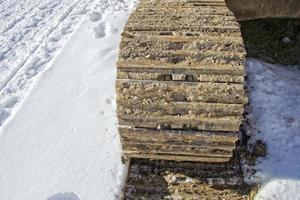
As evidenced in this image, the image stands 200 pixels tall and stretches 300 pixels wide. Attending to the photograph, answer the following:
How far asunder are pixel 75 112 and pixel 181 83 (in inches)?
62.3

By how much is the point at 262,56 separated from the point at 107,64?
1.71 meters

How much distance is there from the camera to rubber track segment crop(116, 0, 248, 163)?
3143 millimetres

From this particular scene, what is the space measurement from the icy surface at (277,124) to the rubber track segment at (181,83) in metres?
0.38

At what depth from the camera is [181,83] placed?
125 inches

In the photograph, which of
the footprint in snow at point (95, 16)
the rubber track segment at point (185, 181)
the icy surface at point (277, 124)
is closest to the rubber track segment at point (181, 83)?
the rubber track segment at point (185, 181)

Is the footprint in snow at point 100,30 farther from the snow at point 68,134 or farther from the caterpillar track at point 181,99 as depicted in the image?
the caterpillar track at point 181,99

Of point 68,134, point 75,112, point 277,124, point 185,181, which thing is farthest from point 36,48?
point 277,124

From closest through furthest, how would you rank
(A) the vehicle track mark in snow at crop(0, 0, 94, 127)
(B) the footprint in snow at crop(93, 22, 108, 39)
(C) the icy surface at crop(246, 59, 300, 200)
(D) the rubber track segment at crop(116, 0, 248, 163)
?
(D) the rubber track segment at crop(116, 0, 248, 163)
(C) the icy surface at crop(246, 59, 300, 200)
(A) the vehicle track mark in snow at crop(0, 0, 94, 127)
(B) the footprint in snow at crop(93, 22, 108, 39)

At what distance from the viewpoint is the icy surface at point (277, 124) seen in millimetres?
3553

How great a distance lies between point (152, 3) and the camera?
3803 millimetres

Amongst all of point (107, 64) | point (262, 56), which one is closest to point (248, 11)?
point (262, 56)

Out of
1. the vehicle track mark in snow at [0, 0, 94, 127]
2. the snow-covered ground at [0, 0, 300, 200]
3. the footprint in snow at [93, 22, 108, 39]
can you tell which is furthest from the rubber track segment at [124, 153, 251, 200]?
the footprint in snow at [93, 22, 108, 39]

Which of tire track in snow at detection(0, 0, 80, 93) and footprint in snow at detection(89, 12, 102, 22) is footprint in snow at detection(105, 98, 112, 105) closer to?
tire track in snow at detection(0, 0, 80, 93)

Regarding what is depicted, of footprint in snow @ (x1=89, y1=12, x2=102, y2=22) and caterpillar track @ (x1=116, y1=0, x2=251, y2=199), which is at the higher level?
caterpillar track @ (x1=116, y1=0, x2=251, y2=199)
